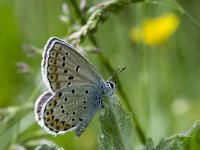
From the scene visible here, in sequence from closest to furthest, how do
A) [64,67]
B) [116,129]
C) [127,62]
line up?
[116,129] < [64,67] < [127,62]

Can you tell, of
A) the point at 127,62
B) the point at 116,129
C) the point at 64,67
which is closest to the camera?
the point at 116,129

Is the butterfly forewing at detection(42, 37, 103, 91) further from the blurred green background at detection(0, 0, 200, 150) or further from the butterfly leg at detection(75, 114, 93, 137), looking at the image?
the blurred green background at detection(0, 0, 200, 150)

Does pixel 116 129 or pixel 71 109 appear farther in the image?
pixel 71 109

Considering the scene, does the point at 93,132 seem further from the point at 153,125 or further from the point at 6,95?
the point at 6,95

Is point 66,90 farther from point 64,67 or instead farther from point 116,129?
point 116,129

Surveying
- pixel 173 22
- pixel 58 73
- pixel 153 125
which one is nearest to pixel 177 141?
pixel 58 73

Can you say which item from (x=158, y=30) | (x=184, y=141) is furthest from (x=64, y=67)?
(x=158, y=30)

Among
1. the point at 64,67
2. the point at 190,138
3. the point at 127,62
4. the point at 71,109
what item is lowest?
the point at 190,138

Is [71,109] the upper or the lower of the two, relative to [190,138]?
upper
